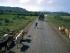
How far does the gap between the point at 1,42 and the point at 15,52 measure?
60.8 inches

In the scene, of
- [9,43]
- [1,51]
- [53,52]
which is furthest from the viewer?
[9,43]

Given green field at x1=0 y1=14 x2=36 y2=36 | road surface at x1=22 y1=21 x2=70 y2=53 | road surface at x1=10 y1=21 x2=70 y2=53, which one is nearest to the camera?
road surface at x1=10 y1=21 x2=70 y2=53

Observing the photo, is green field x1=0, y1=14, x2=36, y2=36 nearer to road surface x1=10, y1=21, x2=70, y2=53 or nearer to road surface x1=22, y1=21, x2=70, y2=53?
road surface x1=22, y1=21, x2=70, y2=53

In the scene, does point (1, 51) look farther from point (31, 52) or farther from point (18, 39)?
point (18, 39)

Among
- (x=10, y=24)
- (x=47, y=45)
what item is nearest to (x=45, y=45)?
(x=47, y=45)

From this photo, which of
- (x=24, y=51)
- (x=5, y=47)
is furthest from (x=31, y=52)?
(x=5, y=47)

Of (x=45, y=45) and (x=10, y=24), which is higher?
(x=45, y=45)

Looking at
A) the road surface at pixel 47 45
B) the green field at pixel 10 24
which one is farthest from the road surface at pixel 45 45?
the green field at pixel 10 24

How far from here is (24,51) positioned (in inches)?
833

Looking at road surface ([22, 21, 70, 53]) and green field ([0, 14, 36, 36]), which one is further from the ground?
road surface ([22, 21, 70, 53])

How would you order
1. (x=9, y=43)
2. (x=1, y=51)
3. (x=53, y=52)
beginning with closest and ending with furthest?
(x=1, y=51) < (x=53, y=52) < (x=9, y=43)

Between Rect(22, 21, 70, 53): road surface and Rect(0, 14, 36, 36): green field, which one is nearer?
Rect(22, 21, 70, 53): road surface

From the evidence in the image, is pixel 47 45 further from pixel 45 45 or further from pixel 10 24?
pixel 10 24

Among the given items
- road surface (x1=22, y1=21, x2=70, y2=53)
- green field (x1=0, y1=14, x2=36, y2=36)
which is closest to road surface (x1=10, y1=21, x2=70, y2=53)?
road surface (x1=22, y1=21, x2=70, y2=53)
